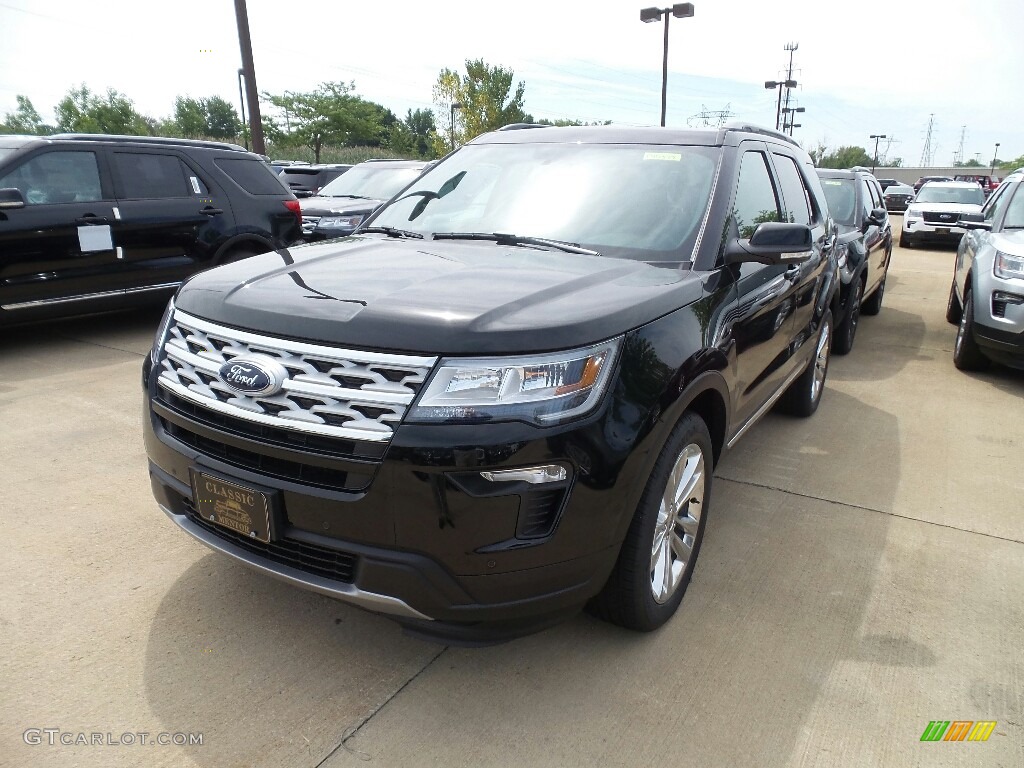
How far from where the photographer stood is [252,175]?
7.90 metres

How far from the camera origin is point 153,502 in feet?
11.9

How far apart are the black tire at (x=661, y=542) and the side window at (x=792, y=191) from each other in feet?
6.27

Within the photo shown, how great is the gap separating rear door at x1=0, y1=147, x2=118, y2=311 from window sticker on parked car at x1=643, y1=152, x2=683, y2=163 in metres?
5.26

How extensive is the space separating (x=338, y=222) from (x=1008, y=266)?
7.13m

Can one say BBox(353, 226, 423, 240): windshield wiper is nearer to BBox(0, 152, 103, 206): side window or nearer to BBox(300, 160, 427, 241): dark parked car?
BBox(0, 152, 103, 206): side window

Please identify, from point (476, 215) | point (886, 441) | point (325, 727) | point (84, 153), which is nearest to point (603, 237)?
point (476, 215)

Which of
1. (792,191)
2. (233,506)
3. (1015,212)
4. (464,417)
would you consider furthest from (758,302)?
(1015,212)

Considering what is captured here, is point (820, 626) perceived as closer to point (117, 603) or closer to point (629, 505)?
point (629, 505)

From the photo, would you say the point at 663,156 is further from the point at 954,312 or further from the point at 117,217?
the point at 954,312

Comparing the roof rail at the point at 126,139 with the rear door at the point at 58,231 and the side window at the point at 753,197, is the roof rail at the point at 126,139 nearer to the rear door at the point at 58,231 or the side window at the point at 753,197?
the rear door at the point at 58,231

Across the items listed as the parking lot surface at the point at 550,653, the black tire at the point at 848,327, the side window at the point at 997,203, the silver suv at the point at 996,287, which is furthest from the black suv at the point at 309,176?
the parking lot surface at the point at 550,653

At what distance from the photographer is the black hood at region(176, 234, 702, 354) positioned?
210 cm

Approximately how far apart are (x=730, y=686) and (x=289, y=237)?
7054mm

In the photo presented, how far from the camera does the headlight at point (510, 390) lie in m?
2.04
